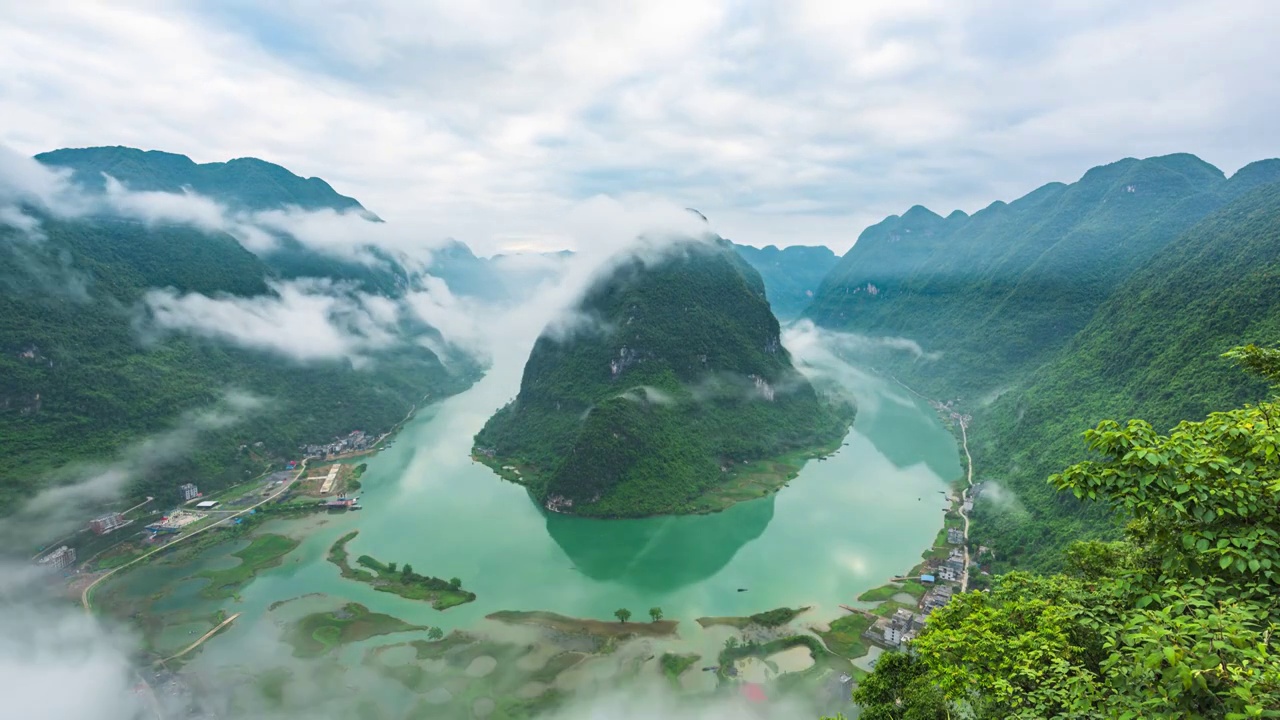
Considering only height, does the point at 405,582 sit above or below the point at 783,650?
above

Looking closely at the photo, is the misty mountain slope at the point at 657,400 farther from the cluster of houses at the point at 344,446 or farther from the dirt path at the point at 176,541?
the dirt path at the point at 176,541

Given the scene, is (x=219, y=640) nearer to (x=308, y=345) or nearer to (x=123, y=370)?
(x=123, y=370)

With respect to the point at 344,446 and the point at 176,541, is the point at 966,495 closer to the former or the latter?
the point at 176,541

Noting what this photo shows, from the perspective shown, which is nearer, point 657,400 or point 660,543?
point 660,543

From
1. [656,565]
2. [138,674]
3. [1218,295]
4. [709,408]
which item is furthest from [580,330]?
[1218,295]

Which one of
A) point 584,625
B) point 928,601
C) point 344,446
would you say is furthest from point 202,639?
point 928,601

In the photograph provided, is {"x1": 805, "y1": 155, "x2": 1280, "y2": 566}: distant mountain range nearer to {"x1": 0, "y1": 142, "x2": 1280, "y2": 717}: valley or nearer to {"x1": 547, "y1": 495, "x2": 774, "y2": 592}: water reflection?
{"x1": 0, "y1": 142, "x2": 1280, "y2": 717}: valley

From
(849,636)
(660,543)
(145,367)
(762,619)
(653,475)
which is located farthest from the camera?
(145,367)
